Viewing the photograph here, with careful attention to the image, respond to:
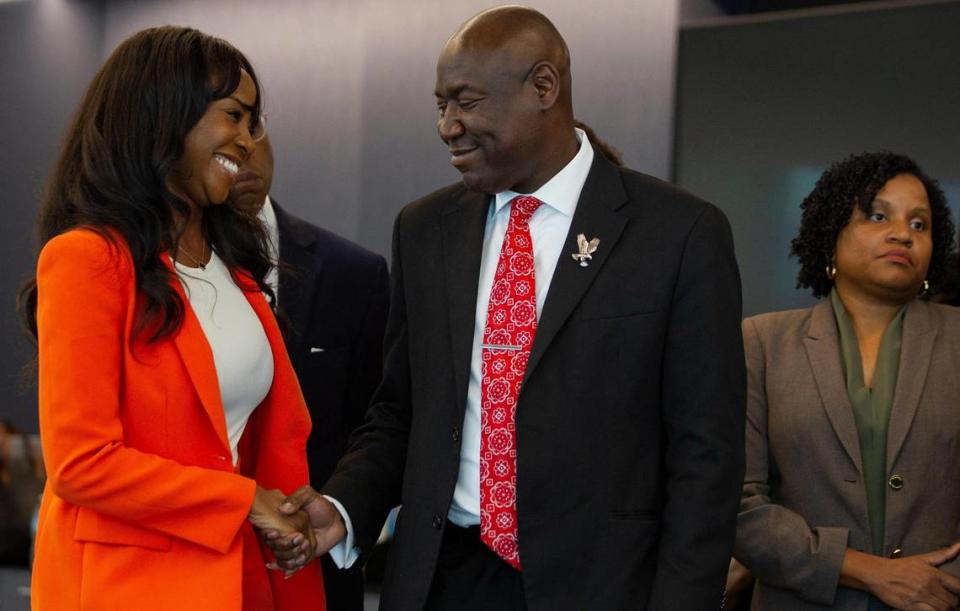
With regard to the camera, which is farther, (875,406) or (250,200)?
(250,200)

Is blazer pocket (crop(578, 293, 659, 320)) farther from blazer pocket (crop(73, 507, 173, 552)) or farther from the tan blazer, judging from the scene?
the tan blazer

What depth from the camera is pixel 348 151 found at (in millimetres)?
4719

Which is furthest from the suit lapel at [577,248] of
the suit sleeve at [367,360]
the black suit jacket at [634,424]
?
the suit sleeve at [367,360]

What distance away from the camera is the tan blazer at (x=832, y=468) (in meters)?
2.80

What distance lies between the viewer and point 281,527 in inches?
85.0

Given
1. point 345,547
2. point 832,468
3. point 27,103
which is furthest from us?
point 27,103

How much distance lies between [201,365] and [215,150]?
41 cm

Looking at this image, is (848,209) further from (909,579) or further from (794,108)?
(909,579)

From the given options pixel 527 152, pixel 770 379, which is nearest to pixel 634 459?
pixel 527 152

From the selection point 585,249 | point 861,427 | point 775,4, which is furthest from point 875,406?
point 775,4

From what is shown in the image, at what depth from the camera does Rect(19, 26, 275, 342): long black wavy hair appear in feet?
6.97

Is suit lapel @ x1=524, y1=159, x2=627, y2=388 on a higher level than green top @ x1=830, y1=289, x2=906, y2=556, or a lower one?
higher

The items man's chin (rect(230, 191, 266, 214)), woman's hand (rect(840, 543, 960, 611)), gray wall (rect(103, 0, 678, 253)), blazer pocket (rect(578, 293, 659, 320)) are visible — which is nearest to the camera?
blazer pocket (rect(578, 293, 659, 320))

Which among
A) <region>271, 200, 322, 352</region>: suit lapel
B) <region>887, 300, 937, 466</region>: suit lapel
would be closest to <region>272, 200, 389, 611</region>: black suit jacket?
<region>271, 200, 322, 352</region>: suit lapel
